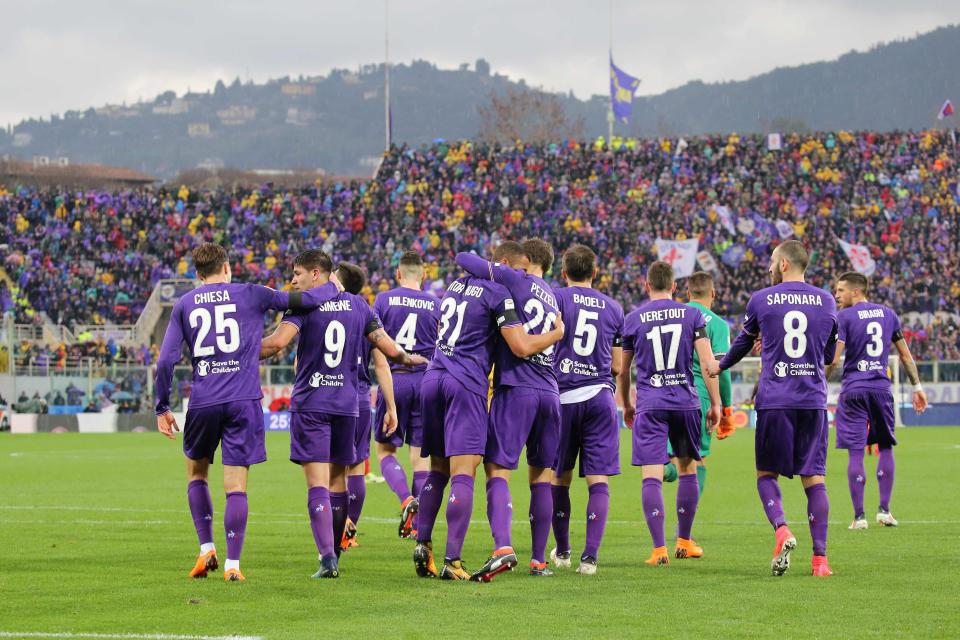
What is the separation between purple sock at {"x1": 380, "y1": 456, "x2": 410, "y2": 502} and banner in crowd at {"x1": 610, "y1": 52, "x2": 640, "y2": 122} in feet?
174

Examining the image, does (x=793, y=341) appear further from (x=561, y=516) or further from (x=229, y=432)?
(x=229, y=432)

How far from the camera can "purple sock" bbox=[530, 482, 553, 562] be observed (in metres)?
10.1

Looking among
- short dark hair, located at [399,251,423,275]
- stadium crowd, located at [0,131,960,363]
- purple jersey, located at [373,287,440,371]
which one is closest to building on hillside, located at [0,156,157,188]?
stadium crowd, located at [0,131,960,363]

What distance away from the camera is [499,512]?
9.77m

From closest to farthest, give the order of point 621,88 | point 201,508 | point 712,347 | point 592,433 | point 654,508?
point 201,508 → point 592,433 → point 654,508 → point 712,347 → point 621,88

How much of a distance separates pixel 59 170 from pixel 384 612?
143 meters

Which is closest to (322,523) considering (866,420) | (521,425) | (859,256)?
(521,425)

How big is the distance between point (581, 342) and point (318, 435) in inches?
84.2

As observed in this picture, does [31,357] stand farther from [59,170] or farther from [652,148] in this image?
[59,170]

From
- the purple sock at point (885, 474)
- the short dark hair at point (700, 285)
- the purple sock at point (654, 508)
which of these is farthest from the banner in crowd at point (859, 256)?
the purple sock at point (654, 508)

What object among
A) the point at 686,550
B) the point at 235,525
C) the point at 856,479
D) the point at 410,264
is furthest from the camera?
the point at 856,479

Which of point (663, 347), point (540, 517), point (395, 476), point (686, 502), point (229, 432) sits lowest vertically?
point (395, 476)

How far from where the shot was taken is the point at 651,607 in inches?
329

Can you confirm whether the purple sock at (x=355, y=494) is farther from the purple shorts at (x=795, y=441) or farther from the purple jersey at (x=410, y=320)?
the purple shorts at (x=795, y=441)
